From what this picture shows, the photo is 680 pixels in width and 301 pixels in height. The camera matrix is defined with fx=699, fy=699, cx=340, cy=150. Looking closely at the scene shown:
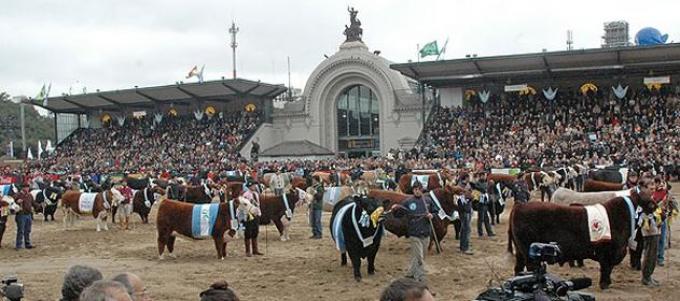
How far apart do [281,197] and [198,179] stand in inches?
594

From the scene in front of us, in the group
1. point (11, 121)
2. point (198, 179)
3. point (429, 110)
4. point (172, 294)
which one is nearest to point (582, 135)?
point (429, 110)

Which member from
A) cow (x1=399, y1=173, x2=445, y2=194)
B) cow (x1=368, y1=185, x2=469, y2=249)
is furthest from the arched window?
cow (x1=368, y1=185, x2=469, y2=249)

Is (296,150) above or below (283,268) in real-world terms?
above

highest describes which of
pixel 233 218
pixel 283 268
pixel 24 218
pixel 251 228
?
pixel 233 218

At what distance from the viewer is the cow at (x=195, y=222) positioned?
14.2 meters

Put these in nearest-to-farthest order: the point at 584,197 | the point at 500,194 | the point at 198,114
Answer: the point at 584,197 → the point at 500,194 → the point at 198,114

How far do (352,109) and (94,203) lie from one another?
33248 millimetres

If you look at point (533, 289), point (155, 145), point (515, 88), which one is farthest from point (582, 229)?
point (155, 145)

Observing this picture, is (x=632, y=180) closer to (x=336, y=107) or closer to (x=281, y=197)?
(x=281, y=197)

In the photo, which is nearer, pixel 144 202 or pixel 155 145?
pixel 144 202

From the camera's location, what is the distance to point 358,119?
52.0 meters

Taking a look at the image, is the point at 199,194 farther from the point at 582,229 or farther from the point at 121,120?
the point at 121,120

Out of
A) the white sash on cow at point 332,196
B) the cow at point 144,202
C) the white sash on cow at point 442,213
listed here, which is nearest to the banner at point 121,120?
the cow at point 144,202

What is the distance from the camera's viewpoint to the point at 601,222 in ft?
34.0
